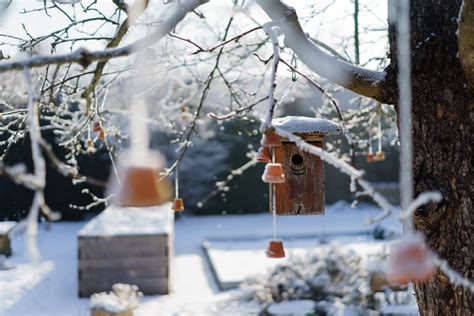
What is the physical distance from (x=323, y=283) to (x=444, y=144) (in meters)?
3.62

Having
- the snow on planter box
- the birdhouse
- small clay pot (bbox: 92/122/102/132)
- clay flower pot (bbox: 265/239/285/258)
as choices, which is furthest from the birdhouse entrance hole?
the snow on planter box

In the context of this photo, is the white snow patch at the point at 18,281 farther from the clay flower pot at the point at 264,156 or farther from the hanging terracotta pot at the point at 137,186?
the clay flower pot at the point at 264,156

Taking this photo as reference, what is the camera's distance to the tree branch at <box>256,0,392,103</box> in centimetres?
209

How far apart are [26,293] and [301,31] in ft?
17.4

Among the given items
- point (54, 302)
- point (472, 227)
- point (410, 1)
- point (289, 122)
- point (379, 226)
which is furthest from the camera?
point (379, 226)

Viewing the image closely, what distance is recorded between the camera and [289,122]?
2531 millimetres

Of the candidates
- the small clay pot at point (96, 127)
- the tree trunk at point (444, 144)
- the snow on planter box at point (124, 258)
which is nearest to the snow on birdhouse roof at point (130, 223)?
the snow on planter box at point (124, 258)

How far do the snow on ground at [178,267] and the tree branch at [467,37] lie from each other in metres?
2.54

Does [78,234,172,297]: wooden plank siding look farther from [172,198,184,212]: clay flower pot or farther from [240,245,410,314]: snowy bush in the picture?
[172,198,184,212]: clay flower pot

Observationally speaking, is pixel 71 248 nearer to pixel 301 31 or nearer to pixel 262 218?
pixel 262 218

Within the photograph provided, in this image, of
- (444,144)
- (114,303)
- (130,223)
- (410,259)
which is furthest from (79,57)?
(130,223)

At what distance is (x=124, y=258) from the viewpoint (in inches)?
261

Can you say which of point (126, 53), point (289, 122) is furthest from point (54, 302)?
point (126, 53)

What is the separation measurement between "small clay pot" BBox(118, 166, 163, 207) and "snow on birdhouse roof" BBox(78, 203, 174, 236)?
124 inches
